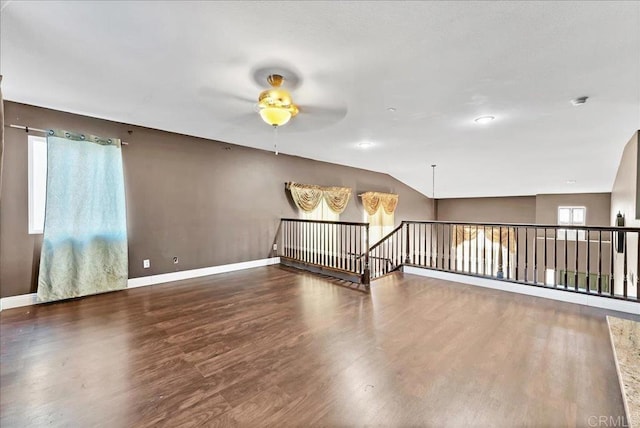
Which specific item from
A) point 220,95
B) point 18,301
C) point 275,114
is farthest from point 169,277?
point 275,114

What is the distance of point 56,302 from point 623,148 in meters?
8.75

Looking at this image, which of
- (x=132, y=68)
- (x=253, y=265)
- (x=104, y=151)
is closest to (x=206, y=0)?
(x=132, y=68)

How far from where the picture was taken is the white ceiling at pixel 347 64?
5.75ft

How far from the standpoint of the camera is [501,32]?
1895 millimetres

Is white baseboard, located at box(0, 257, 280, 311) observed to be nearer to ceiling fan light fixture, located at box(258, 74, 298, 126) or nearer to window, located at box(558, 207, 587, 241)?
ceiling fan light fixture, located at box(258, 74, 298, 126)

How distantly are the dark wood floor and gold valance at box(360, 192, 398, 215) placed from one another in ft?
15.2

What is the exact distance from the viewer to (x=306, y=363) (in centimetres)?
205

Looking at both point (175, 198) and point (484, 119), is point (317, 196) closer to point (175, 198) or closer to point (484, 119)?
point (175, 198)

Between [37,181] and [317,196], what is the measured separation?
15.2 feet

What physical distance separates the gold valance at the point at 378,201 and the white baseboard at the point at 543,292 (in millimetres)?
3366

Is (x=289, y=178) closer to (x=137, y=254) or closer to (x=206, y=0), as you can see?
(x=137, y=254)

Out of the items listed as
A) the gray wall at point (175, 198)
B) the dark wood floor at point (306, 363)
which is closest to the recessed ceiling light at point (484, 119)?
the dark wood floor at point (306, 363)

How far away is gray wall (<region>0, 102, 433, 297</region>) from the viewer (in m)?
3.24

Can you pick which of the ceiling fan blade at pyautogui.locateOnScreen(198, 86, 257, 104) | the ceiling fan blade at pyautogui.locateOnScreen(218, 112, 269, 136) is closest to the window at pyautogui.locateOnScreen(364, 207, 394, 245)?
the ceiling fan blade at pyautogui.locateOnScreen(218, 112, 269, 136)
